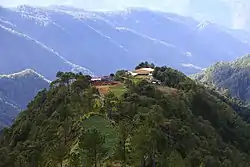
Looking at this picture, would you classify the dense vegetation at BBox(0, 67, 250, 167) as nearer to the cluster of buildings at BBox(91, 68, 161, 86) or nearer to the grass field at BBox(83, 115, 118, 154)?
the grass field at BBox(83, 115, 118, 154)

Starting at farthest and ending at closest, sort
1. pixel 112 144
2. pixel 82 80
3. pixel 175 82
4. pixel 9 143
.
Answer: pixel 175 82 < pixel 82 80 < pixel 9 143 < pixel 112 144

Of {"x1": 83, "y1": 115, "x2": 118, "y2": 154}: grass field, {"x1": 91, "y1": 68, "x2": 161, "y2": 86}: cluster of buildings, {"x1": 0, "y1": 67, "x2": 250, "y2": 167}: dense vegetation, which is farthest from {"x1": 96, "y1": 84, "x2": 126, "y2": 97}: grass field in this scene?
{"x1": 83, "y1": 115, "x2": 118, "y2": 154}: grass field

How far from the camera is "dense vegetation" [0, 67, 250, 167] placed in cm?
5753

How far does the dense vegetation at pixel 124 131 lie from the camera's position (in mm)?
57531

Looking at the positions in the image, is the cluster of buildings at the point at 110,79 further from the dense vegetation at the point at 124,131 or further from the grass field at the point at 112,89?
the dense vegetation at the point at 124,131

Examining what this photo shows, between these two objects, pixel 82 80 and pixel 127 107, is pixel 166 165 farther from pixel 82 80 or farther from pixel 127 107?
pixel 82 80

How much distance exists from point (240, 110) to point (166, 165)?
120m

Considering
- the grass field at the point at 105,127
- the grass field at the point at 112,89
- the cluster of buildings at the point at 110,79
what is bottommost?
the grass field at the point at 105,127

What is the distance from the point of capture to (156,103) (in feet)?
302

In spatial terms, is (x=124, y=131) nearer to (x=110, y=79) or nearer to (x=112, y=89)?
(x=112, y=89)

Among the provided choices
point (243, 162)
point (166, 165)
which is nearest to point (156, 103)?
point (243, 162)

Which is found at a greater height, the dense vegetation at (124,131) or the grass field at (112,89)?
the grass field at (112,89)

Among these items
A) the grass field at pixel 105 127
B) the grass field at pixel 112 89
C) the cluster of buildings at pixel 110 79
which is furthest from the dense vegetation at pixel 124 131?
the cluster of buildings at pixel 110 79

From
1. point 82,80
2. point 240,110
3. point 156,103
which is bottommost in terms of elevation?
point 156,103
